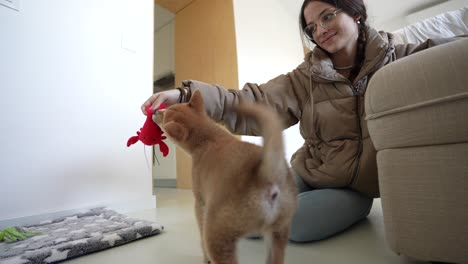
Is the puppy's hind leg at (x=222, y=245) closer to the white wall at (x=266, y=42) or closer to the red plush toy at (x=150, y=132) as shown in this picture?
the red plush toy at (x=150, y=132)

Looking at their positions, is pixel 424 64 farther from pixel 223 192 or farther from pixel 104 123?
pixel 104 123

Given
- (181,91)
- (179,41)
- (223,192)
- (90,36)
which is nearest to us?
(223,192)

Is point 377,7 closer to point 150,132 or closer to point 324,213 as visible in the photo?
point 324,213

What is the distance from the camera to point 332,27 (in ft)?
3.10

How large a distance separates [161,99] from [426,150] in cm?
72

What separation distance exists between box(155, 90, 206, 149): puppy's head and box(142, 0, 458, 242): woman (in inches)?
5.4

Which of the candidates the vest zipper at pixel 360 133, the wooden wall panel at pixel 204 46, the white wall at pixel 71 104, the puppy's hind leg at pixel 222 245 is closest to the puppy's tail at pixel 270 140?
the puppy's hind leg at pixel 222 245

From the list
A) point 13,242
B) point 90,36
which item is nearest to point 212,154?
point 13,242

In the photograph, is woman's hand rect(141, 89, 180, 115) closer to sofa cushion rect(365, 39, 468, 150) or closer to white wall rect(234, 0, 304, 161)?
sofa cushion rect(365, 39, 468, 150)

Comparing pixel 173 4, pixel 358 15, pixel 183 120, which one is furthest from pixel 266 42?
pixel 183 120

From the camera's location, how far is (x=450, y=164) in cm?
49

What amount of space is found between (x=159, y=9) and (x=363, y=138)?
2866 millimetres

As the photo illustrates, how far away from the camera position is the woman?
86cm

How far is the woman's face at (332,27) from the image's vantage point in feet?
3.09
